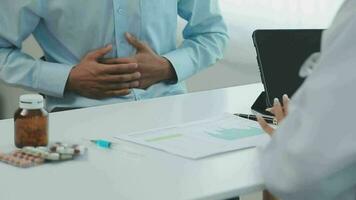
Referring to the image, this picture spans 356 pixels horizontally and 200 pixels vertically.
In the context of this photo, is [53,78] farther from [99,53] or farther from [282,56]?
[282,56]

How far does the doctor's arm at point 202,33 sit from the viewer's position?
2.12 meters

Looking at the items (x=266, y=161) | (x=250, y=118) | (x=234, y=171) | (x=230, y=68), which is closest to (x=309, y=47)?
(x=250, y=118)

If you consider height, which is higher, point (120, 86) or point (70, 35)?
point (70, 35)

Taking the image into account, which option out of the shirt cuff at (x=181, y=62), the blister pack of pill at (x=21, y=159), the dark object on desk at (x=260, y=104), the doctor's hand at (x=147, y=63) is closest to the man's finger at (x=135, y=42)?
the doctor's hand at (x=147, y=63)

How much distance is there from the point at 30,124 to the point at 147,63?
65cm

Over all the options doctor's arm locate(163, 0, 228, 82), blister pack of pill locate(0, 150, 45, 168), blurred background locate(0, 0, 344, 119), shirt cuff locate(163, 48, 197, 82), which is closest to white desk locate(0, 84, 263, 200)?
blister pack of pill locate(0, 150, 45, 168)

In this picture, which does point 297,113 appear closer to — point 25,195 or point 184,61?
point 25,195

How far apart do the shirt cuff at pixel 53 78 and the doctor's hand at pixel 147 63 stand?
13 centimetres

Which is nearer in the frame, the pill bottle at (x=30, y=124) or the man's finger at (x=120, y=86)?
the pill bottle at (x=30, y=124)

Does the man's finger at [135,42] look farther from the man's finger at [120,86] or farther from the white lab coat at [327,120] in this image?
the white lab coat at [327,120]

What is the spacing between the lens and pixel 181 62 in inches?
79.3

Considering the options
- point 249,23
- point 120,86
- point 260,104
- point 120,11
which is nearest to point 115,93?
point 120,86

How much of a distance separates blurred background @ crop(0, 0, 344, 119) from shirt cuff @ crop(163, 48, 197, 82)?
491 mm

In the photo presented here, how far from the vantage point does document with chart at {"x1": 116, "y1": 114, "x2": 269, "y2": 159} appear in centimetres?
130
